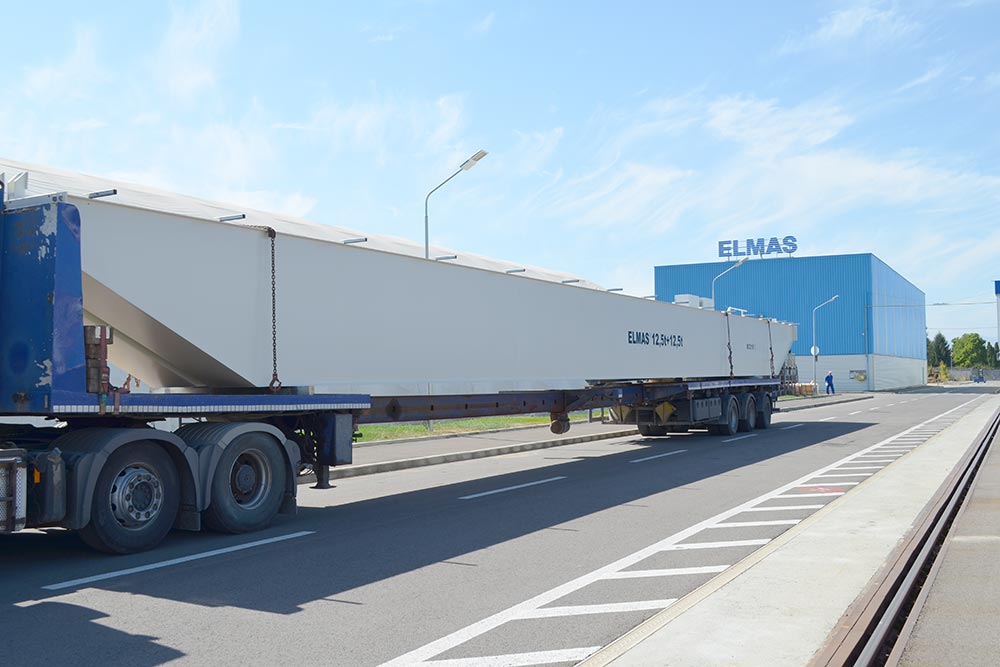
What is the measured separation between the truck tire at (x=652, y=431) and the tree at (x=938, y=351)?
510 feet

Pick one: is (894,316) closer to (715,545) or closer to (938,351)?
(715,545)

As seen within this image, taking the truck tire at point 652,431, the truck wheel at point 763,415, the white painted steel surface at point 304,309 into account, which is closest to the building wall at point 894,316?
the truck wheel at point 763,415

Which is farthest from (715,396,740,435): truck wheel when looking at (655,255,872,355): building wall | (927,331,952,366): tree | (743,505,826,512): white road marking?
(927,331,952,366): tree

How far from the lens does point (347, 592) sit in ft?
21.9

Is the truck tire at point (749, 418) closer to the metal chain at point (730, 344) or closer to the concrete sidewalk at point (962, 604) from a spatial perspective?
the metal chain at point (730, 344)

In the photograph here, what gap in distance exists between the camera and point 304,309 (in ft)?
35.0

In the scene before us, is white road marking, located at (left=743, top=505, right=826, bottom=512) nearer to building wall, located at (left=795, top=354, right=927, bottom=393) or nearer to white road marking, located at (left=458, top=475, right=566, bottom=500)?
white road marking, located at (left=458, top=475, right=566, bottom=500)

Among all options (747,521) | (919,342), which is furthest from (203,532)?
(919,342)

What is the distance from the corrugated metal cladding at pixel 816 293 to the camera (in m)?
72.4

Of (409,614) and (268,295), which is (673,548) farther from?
(268,295)

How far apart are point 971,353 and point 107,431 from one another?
17763cm

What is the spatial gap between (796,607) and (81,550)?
6660 millimetres

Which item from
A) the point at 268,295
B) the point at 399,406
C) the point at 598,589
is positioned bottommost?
the point at 598,589

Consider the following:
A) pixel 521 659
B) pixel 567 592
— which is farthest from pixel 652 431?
pixel 521 659
